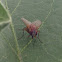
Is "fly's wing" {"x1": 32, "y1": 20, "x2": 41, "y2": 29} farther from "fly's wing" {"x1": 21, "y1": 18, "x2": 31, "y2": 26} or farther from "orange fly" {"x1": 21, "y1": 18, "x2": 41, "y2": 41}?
"fly's wing" {"x1": 21, "y1": 18, "x2": 31, "y2": 26}

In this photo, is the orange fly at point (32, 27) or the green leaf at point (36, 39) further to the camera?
the orange fly at point (32, 27)

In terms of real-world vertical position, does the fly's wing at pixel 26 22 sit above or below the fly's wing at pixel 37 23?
above

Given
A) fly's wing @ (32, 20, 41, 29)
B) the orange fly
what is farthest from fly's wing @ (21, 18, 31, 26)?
fly's wing @ (32, 20, 41, 29)

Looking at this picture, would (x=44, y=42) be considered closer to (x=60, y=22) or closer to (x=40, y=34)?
(x=40, y=34)

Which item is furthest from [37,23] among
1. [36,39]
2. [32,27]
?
[36,39]

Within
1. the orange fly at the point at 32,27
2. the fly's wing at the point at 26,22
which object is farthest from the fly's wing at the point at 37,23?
the fly's wing at the point at 26,22

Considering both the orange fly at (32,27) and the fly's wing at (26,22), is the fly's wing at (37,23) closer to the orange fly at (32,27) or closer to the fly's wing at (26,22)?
the orange fly at (32,27)

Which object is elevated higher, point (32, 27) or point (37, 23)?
point (37, 23)

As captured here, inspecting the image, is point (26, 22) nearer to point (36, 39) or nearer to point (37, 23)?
point (37, 23)

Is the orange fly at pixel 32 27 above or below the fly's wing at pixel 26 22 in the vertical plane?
below
